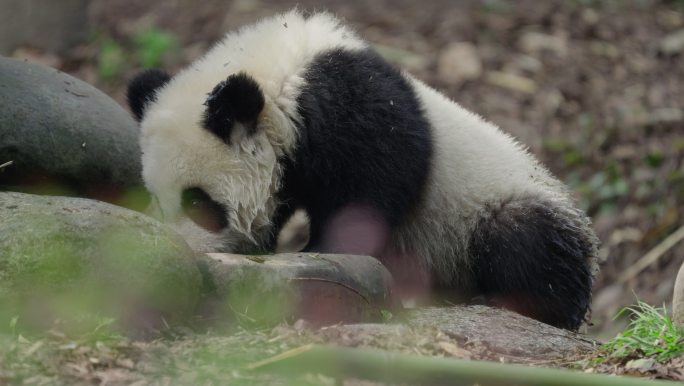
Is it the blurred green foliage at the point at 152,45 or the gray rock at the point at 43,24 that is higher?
the gray rock at the point at 43,24

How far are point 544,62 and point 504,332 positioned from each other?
19.9ft

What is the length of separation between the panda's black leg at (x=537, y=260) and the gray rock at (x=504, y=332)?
276 millimetres

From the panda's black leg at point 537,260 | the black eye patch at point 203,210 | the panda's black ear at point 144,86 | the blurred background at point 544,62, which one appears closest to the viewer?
the black eye patch at point 203,210

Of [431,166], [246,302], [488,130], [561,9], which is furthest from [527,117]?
[246,302]

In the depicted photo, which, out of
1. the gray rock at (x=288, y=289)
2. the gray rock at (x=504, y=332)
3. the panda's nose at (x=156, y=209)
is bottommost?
the gray rock at (x=504, y=332)

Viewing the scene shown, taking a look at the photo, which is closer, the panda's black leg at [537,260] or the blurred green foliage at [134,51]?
the panda's black leg at [537,260]

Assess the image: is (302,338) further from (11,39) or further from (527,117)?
(11,39)

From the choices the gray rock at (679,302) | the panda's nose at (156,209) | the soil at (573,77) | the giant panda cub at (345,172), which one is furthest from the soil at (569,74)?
the panda's nose at (156,209)

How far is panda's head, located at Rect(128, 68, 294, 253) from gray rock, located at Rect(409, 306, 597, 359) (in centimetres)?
100

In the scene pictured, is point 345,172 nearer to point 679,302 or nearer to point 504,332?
point 504,332

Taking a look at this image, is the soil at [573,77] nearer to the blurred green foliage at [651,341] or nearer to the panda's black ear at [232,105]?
the blurred green foliage at [651,341]

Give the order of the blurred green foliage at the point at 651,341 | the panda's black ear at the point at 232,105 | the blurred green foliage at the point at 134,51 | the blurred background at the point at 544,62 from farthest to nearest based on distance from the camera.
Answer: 1. the blurred green foliage at the point at 134,51
2. the blurred background at the point at 544,62
3. the panda's black ear at the point at 232,105
4. the blurred green foliage at the point at 651,341

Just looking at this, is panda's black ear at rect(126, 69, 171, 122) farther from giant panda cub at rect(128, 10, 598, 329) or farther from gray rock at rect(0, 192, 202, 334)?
gray rock at rect(0, 192, 202, 334)

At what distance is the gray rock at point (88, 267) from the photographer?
3.68 metres
